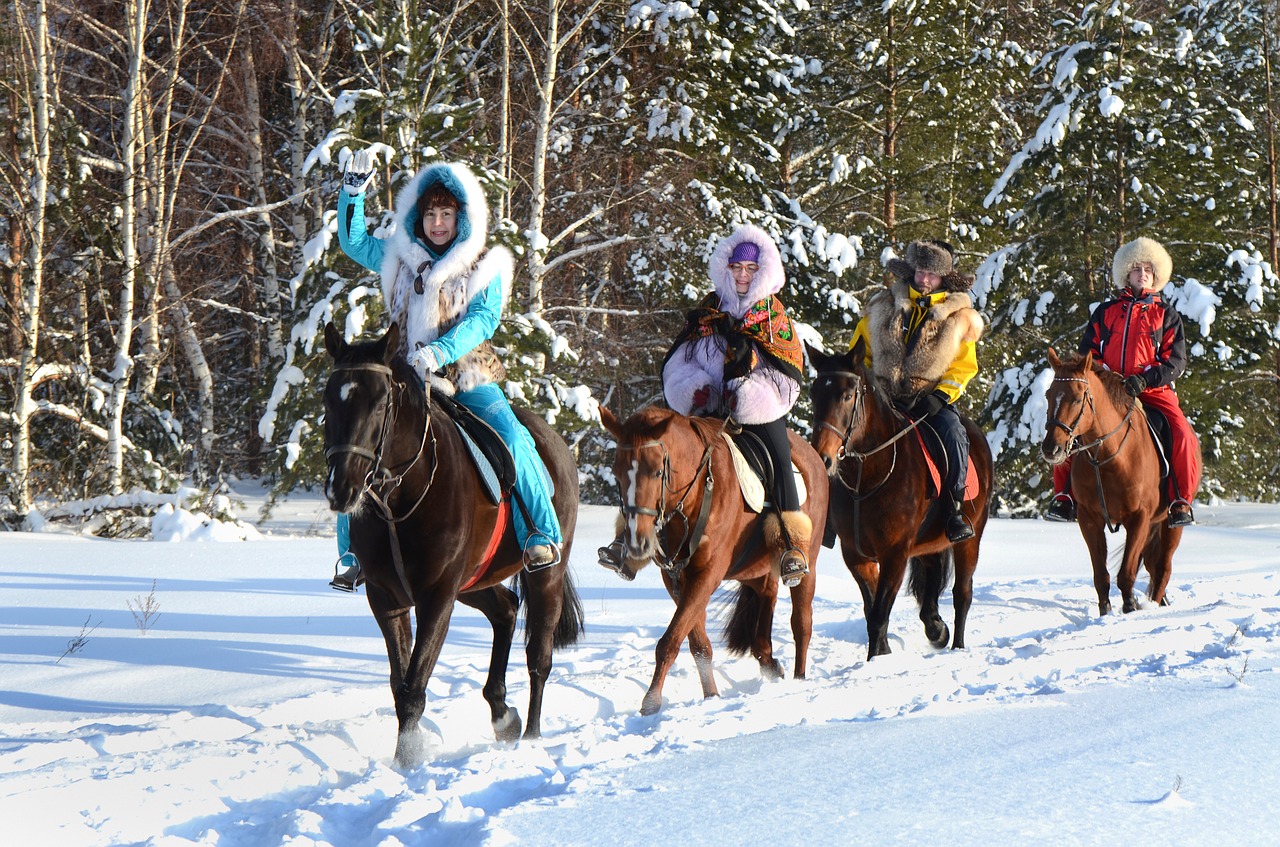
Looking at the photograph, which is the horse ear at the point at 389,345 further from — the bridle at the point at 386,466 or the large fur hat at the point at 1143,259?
the large fur hat at the point at 1143,259

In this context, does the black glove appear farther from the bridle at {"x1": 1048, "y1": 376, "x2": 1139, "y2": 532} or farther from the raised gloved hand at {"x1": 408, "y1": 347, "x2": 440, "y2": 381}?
the raised gloved hand at {"x1": 408, "y1": 347, "x2": 440, "y2": 381}

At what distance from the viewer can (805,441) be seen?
24.4 ft

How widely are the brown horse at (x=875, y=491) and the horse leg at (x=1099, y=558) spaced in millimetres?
1393

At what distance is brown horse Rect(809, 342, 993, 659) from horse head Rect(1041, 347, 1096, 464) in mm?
799

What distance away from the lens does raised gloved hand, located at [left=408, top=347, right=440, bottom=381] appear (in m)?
4.96

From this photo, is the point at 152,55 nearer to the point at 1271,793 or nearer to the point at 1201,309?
the point at 1201,309

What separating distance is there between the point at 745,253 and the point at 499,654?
2739mm

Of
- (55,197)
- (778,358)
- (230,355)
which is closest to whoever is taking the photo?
(778,358)

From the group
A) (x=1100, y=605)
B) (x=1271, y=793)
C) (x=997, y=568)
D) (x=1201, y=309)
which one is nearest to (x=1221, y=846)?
(x=1271, y=793)

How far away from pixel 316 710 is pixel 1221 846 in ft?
14.9

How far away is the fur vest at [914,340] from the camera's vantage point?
7762 millimetres

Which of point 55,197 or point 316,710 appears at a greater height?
point 55,197

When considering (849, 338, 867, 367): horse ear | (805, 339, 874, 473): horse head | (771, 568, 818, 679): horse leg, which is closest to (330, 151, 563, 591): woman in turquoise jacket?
(771, 568, 818, 679): horse leg

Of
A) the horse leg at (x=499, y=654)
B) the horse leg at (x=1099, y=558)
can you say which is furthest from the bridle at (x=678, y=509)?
the horse leg at (x=1099, y=558)
